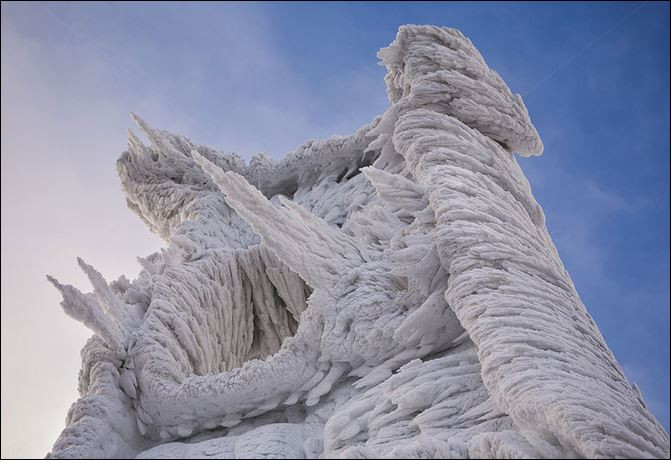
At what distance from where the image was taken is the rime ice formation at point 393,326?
404 cm

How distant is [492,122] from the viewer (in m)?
6.85

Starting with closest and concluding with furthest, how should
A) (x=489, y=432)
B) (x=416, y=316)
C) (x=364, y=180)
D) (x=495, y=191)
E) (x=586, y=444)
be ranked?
(x=586, y=444) < (x=489, y=432) < (x=416, y=316) < (x=495, y=191) < (x=364, y=180)

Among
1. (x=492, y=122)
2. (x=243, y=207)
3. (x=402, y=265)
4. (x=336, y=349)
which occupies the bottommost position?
(x=336, y=349)

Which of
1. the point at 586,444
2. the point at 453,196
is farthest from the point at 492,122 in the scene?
the point at 586,444

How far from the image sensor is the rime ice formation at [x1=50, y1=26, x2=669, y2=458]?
404 cm

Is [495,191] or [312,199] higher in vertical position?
[312,199]

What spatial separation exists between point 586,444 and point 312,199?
5738 mm

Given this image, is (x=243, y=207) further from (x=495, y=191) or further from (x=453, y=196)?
(x=495, y=191)

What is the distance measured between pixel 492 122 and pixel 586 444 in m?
4.09

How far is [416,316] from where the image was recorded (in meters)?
5.10

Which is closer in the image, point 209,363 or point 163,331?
point 163,331

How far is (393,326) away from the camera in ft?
17.2

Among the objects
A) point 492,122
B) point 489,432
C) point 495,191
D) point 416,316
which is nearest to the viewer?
point 489,432

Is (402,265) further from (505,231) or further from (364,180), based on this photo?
(364,180)
